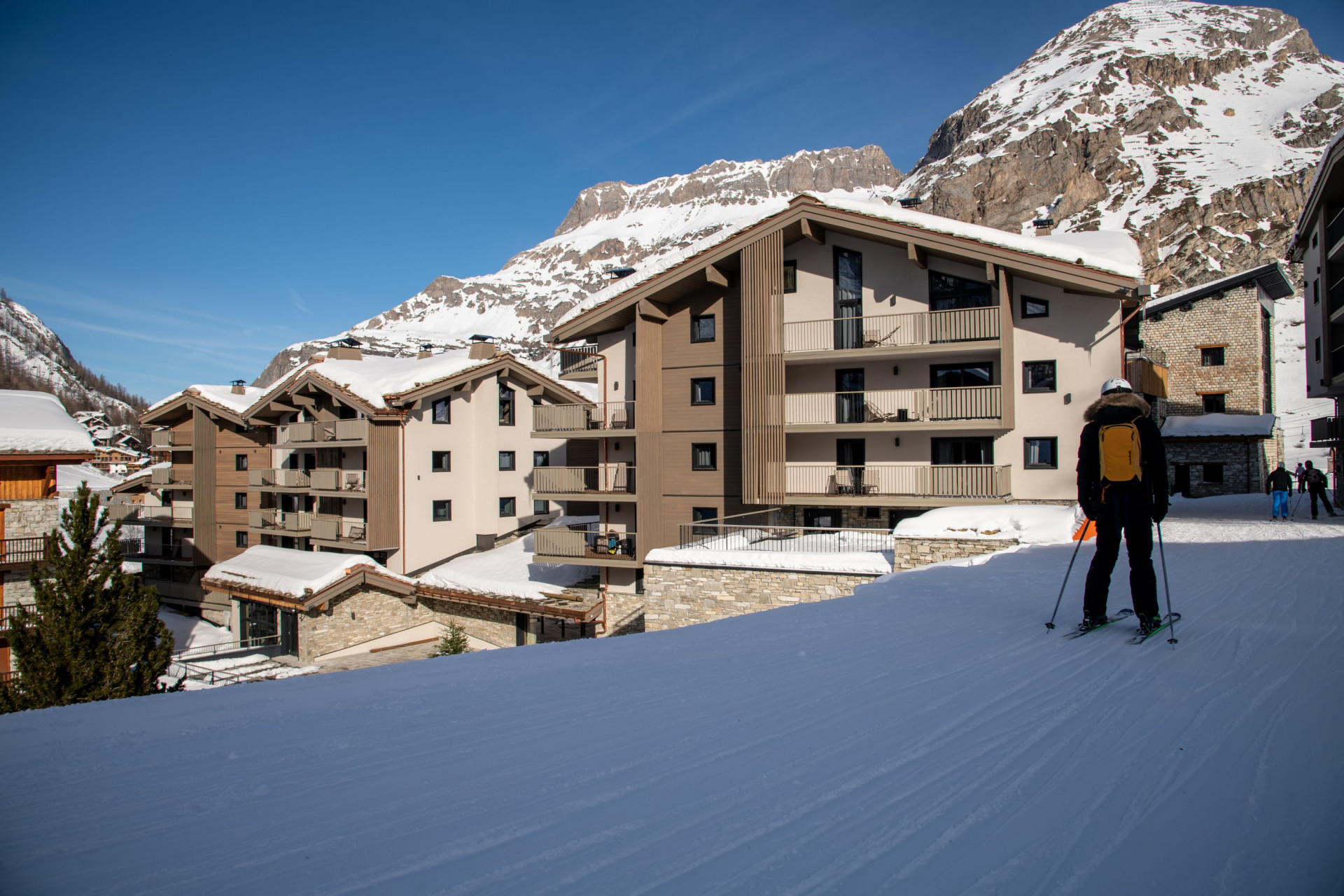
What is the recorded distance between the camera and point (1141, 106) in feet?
364

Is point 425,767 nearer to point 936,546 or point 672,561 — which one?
point 936,546

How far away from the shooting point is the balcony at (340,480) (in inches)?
1147

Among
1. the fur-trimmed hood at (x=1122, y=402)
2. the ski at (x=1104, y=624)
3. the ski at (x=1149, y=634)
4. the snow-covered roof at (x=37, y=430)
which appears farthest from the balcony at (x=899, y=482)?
the snow-covered roof at (x=37, y=430)

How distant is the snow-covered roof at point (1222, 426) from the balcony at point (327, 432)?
34.4m

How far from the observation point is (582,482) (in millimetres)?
23812

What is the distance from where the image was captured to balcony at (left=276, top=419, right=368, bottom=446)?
2717 cm

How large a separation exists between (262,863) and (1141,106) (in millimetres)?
141612

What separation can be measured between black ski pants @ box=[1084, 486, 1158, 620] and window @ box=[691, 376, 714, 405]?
16838mm

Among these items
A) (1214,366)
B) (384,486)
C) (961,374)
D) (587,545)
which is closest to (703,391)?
(587,545)

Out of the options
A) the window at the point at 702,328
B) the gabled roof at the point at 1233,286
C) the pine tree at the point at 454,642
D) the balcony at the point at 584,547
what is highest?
the gabled roof at the point at 1233,286

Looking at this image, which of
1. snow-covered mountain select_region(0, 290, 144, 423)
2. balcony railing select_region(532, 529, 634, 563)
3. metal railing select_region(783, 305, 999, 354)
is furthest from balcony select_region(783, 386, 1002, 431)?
snow-covered mountain select_region(0, 290, 144, 423)

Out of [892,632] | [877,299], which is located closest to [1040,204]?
[877,299]

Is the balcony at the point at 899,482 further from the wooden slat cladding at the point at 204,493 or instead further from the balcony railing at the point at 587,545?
the wooden slat cladding at the point at 204,493

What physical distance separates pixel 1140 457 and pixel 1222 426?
112 ft
